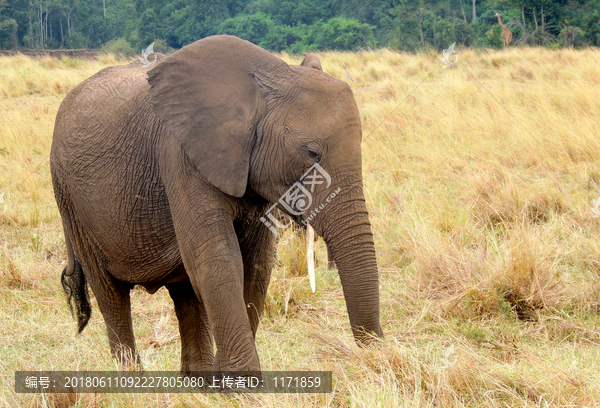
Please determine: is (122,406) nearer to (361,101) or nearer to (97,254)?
(97,254)

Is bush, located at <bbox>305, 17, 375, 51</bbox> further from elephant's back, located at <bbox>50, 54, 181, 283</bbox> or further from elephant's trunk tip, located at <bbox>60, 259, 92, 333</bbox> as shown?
elephant's back, located at <bbox>50, 54, 181, 283</bbox>

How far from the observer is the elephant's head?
2.98 meters

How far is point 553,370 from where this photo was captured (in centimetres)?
317

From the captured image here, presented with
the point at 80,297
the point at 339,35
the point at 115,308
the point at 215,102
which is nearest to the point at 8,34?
the point at 339,35

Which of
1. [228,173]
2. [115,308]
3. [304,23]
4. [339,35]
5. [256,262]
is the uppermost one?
[228,173]

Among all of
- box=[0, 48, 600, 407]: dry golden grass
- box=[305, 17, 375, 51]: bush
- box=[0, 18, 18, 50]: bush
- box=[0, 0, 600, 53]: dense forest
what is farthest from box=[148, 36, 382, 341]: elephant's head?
box=[0, 18, 18, 50]: bush

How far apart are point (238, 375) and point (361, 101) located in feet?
33.8

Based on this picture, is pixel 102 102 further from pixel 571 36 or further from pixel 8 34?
pixel 8 34

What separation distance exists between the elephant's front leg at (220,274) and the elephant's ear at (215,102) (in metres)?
0.21

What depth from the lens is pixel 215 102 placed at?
3.12 meters

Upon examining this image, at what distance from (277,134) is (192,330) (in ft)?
5.24

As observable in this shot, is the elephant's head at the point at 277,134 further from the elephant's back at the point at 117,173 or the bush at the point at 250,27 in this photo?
the bush at the point at 250,27

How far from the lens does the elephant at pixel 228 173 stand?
9.87 ft

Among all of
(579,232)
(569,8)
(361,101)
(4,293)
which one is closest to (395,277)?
(579,232)
